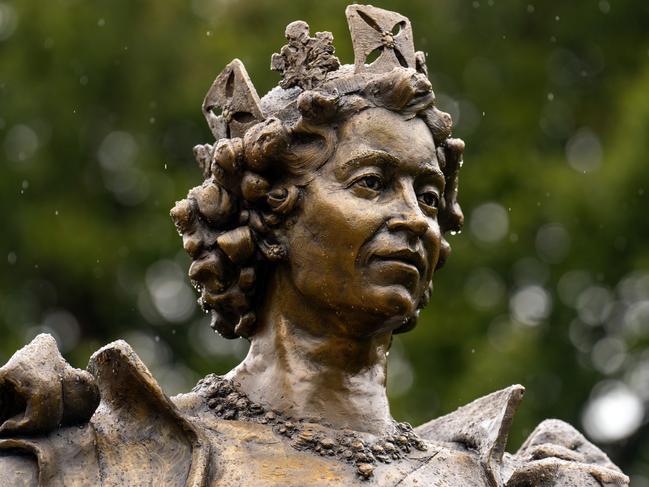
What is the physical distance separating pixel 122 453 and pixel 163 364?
7.58m

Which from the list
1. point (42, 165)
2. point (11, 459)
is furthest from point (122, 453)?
point (42, 165)

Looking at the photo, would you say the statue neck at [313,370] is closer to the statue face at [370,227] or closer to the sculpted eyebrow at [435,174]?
the statue face at [370,227]

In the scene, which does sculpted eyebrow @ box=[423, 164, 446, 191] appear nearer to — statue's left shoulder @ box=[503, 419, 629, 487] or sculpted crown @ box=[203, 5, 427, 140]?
sculpted crown @ box=[203, 5, 427, 140]

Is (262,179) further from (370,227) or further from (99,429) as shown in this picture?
(99,429)

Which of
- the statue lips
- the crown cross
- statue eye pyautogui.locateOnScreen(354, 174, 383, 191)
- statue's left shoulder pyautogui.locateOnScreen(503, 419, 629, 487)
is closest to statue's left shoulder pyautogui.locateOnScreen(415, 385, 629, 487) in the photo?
statue's left shoulder pyautogui.locateOnScreen(503, 419, 629, 487)

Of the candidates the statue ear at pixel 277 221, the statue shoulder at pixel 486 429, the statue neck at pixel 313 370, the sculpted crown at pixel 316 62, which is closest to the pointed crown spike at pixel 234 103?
the sculpted crown at pixel 316 62

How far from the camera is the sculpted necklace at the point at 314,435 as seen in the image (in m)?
6.95

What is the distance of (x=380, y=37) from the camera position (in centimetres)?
732

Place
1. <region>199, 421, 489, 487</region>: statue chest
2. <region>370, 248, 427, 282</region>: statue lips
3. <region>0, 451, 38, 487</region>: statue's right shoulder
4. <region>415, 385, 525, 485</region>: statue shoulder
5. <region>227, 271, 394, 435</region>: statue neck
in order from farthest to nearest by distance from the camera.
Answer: <region>415, 385, 525, 485</region>: statue shoulder → <region>227, 271, 394, 435</region>: statue neck → <region>370, 248, 427, 282</region>: statue lips → <region>199, 421, 489, 487</region>: statue chest → <region>0, 451, 38, 487</region>: statue's right shoulder

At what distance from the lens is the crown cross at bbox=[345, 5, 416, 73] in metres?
7.29

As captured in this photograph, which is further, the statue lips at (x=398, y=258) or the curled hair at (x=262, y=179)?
the curled hair at (x=262, y=179)

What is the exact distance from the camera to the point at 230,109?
24.0 ft

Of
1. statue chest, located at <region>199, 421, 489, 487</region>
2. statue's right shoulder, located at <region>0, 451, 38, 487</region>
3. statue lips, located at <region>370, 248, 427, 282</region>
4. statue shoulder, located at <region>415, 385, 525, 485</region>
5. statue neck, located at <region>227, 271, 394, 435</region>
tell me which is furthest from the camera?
statue shoulder, located at <region>415, 385, 525, 485</region>

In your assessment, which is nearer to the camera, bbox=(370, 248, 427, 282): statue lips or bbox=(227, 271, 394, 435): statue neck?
bbox=(370, 248, 427, 282): statue lips
